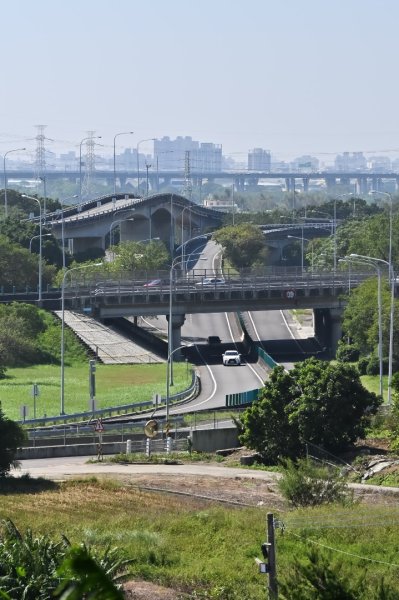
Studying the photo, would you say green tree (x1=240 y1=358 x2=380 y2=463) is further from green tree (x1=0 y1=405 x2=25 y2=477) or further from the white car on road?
the white car on road

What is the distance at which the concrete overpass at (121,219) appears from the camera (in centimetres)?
15875

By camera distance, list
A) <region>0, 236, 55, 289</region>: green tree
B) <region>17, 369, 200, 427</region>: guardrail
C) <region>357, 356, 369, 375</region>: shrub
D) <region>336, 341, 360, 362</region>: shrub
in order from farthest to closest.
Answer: <region>0, 236, 55, 289</region>: green tree < <region>336, 341, 360, 362</region>: shrub < <region>357, 356, 369, 375</region>: shrub < <region>17, 369, 200, 427</region>: guardrail

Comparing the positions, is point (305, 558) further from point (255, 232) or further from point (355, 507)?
point (255, 232)

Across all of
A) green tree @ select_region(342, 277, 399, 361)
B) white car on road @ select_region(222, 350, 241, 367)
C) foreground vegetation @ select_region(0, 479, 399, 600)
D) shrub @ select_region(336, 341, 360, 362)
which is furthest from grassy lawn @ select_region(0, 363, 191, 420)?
foreground vegetation @ select_region(0, 479, 399, 600)

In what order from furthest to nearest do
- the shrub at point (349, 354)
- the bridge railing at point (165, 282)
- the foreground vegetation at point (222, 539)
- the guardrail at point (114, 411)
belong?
the bridge railing at point (165, 282)
the shrub at point (349, 354)
the guardrail at point (114, 411)
the foreground vegetation at point (222, 539)

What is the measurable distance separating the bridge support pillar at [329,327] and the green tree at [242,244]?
3738 cm

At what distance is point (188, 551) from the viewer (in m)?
33.7

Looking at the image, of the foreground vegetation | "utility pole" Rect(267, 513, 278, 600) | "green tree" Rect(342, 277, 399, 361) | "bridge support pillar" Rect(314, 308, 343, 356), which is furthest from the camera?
"bridge support pillar" Rect(314, 308, 343, 356)

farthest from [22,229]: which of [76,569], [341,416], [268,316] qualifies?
[76,569]

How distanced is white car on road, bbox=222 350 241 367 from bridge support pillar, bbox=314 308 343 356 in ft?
33.9

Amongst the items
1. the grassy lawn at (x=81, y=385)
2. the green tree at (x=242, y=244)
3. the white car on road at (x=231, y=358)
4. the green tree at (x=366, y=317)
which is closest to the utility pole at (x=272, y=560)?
the grassy lawn at (x=81, y=385)

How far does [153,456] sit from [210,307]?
55267mm

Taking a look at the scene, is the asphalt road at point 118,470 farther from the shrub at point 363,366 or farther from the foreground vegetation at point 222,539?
the shrub at point 363,366

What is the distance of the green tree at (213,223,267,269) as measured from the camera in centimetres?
15400
